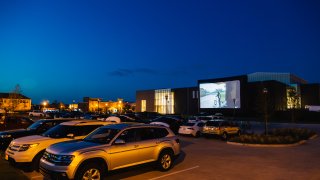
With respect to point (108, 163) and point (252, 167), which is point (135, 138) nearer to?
point (108, 163)

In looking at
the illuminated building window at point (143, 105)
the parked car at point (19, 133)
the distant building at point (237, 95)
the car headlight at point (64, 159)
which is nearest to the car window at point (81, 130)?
the parked car at point (19, 133)

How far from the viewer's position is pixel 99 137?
379 inches

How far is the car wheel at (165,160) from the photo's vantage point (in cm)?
1040

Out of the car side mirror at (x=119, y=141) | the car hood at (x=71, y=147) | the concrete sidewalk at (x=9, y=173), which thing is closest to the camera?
the car hood at (x=71, y=147)

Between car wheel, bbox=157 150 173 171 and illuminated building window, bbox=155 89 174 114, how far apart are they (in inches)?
2987

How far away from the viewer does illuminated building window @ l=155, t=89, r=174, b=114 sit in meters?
89.2

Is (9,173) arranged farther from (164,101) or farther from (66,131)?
(164,101)

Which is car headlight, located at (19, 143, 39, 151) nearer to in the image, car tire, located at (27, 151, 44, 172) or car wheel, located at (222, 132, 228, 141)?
car tire, located at (27, 151, 44, 172)

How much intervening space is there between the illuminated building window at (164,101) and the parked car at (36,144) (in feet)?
247

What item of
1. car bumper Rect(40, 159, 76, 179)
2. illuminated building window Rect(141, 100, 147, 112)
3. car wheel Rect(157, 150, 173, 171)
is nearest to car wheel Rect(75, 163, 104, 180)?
car bumper Rect(40, 159, 76, 179)

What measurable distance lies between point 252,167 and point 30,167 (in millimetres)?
8377

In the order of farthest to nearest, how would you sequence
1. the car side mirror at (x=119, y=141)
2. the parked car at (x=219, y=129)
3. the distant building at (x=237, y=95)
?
the distant building at (x=237, y=95), the parked car at (x=219, y=129), the car side mirror at (x=119, y=141)

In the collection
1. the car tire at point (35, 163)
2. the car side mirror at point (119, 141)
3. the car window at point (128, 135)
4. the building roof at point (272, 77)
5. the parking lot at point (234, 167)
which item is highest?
the building roof at point (272, 77)

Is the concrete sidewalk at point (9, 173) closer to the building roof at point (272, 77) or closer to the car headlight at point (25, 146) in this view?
the car headlight at point (25, 146)
